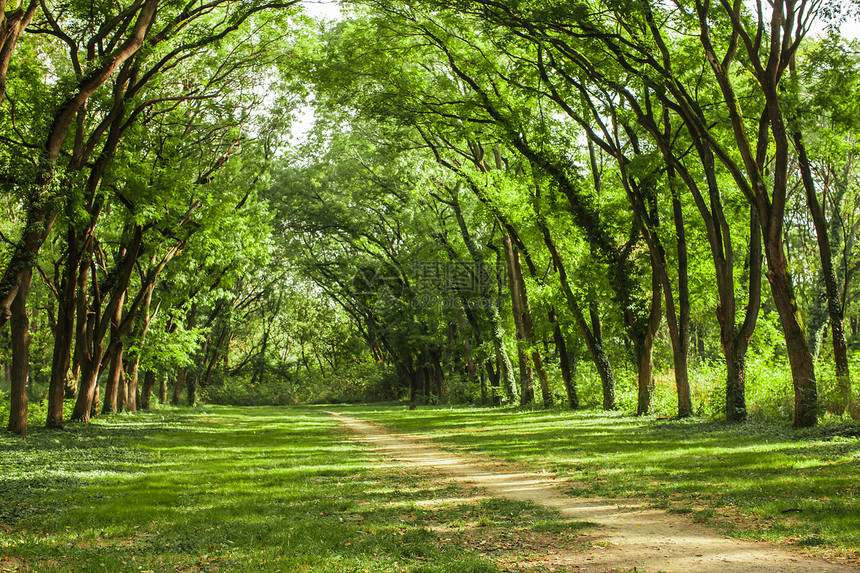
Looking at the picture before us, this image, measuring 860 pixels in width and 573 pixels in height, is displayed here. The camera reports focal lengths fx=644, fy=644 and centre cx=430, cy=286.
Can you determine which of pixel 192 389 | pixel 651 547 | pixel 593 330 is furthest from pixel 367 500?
pixel 192 389

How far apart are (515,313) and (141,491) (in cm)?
1823

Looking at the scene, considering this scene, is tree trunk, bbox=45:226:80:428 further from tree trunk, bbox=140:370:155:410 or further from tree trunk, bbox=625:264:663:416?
tree trunk, bbox=625:264:663:416

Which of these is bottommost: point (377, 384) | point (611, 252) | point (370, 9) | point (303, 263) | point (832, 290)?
point (377, 384)

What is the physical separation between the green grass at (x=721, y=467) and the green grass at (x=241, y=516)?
1734 mm

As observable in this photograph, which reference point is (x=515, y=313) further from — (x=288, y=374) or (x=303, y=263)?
(x=288, y=374)

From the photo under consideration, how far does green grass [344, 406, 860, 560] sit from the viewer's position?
230 inches

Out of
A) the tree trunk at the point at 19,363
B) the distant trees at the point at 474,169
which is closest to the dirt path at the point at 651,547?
the distant trees at the point at 474,169

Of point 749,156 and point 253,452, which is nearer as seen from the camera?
point 749,156

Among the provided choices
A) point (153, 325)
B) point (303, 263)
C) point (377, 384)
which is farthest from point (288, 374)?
point (153, 325)

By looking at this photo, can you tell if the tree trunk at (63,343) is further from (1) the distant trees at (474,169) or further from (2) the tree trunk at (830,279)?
(2) the tree trunk at (830,279)

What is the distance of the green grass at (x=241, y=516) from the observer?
511 cm

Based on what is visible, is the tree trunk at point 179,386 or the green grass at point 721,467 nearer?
the green grass at point 721,467

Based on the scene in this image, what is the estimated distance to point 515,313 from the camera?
25.1 metres

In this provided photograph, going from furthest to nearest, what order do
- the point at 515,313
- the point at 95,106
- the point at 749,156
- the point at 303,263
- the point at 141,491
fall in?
the point at 303,263 → the point at 515,313 → the point at 95,106 → the point at 749,156 → the point at 141,491
